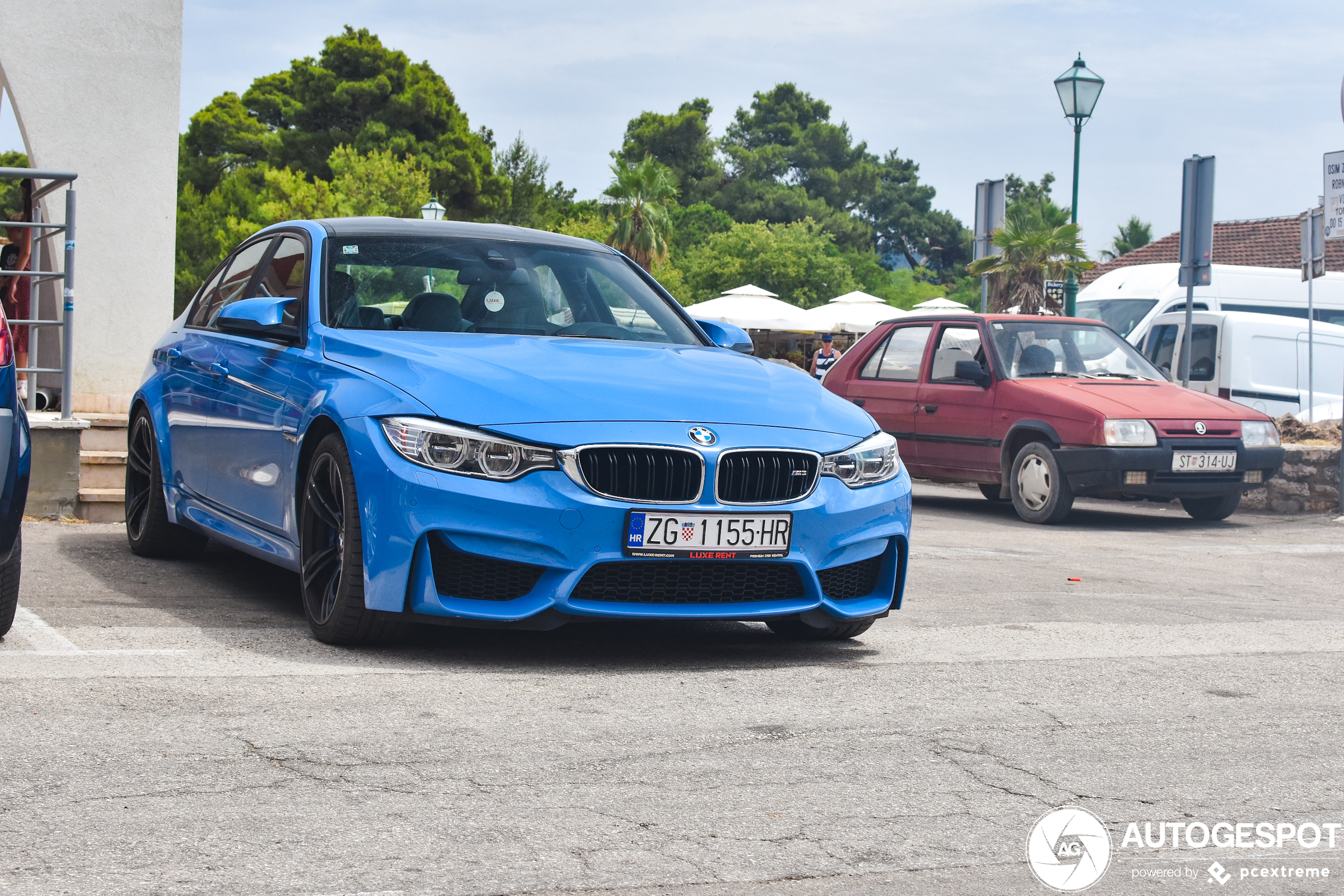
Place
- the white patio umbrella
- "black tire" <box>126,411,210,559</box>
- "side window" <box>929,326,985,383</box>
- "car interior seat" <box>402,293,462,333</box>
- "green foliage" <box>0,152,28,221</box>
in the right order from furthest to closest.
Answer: "green foliage" <box>0,152,28,221</box> < the white patio umbrella < "side window" <box>929,326,985,383</box> < "black tire" <box>126,411,210,559</box> < "car interior seat" <box>402,293,462,333</box>

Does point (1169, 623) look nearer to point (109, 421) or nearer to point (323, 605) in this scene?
point (323, 605)

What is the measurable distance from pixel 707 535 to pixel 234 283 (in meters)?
3.08

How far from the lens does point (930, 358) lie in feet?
44.9

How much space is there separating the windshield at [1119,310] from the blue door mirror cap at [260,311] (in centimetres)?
1671

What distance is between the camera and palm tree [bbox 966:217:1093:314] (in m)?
29.1

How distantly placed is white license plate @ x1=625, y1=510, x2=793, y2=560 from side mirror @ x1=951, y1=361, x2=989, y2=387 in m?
8.03

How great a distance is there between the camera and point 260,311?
576cm

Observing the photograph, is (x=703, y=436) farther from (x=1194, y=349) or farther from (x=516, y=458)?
(x=1194, y=349)

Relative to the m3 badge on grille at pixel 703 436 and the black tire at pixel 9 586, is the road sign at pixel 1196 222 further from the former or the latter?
the black tire at pixel 9 586

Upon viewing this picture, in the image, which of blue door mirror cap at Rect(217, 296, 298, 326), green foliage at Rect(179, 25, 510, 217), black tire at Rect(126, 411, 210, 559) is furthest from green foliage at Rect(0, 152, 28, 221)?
blue door mirror cap at Rect(217, 296, 298, 326)

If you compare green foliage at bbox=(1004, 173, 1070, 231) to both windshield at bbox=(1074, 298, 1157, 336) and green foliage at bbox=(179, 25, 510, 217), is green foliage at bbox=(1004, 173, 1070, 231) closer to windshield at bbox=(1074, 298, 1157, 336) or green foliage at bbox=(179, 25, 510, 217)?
windshield at bbox=(1074, 298, 1157, 336)

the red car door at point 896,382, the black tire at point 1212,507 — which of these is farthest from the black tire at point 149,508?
the black tire at point 1212,507

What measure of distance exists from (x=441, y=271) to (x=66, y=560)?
7.86 feet

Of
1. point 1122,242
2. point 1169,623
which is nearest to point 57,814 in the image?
point 1169,623
